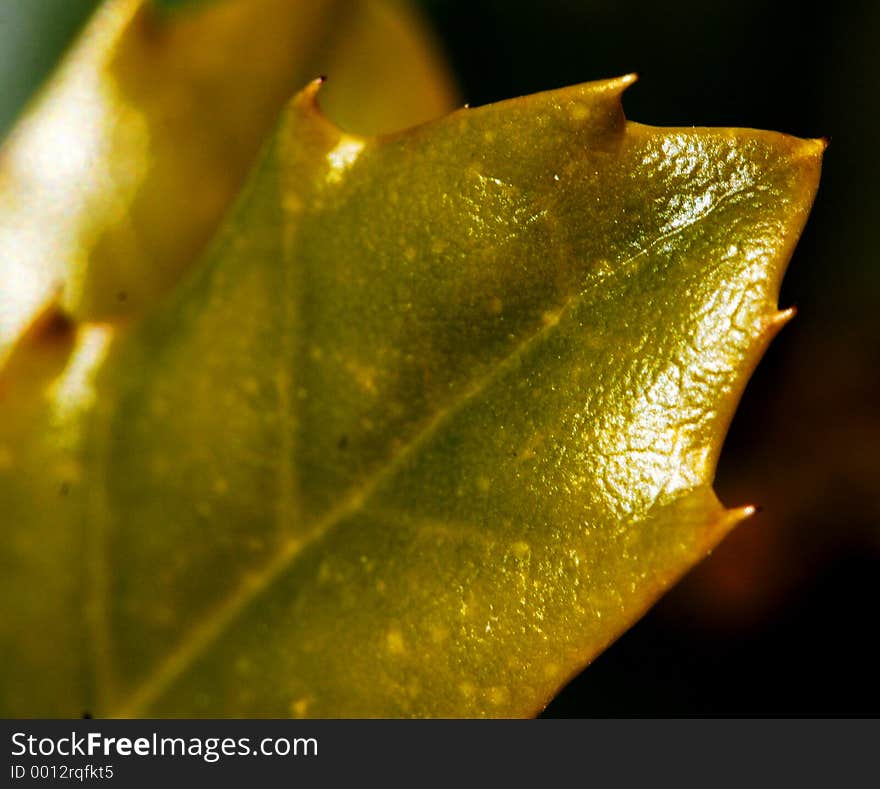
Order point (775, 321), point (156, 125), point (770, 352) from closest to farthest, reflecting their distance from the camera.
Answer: point (775, 321) → point (156, 125) → point (770, 352)

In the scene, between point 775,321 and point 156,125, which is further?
point 156,125

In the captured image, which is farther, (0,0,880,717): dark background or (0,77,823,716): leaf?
(0,0,880,717): dark background

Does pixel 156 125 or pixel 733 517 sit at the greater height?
pixel 156 125

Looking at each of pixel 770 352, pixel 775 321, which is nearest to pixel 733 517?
pixel 775 321

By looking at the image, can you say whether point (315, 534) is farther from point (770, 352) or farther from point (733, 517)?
point (770, 352)

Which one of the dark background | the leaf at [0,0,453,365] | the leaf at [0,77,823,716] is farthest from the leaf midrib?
the dark background

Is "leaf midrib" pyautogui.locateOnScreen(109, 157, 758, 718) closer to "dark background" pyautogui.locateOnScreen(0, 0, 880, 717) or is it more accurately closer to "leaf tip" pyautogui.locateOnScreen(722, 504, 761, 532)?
"leaf tip" pyautogui.locateOnScreen(722, 504, 761, 532)
